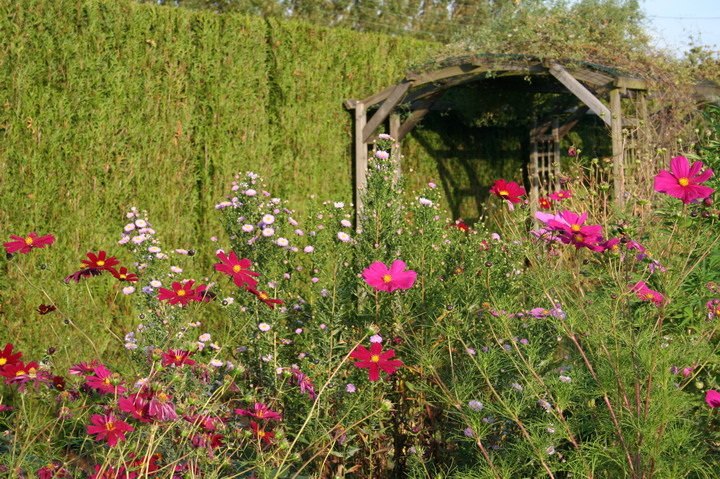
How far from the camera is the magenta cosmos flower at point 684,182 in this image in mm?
1636

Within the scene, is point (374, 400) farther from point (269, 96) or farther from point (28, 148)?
point (269, 96)

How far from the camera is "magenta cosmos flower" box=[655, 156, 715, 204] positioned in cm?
164

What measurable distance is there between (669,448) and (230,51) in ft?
16.4

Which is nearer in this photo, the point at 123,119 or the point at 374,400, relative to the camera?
the point at 374,400

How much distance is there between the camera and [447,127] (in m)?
8.57

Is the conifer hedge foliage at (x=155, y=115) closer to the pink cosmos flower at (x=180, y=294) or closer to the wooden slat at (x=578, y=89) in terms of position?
the wooden slat at (x=578, y=89)

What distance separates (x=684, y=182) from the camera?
1664 mm

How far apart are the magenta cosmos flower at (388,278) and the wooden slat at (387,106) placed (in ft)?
17.1

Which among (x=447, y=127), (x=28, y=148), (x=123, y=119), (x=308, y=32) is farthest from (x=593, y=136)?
(x=28, y=148)

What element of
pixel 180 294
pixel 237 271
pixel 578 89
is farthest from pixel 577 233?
pixel 578 89

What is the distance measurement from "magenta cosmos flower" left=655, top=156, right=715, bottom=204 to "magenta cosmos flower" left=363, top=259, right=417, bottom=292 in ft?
2.15

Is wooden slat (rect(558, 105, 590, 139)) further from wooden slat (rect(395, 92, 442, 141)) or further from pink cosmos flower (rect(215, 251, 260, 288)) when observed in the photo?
pink cosmos flower (rect(215, 251, 260, 288))

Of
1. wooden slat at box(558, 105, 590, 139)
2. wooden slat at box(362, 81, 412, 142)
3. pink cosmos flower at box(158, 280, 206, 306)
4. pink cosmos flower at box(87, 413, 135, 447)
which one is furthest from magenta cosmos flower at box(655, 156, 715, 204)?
wooden slat at box(558, 105, 590, 139)

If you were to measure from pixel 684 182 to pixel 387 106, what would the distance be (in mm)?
5564
